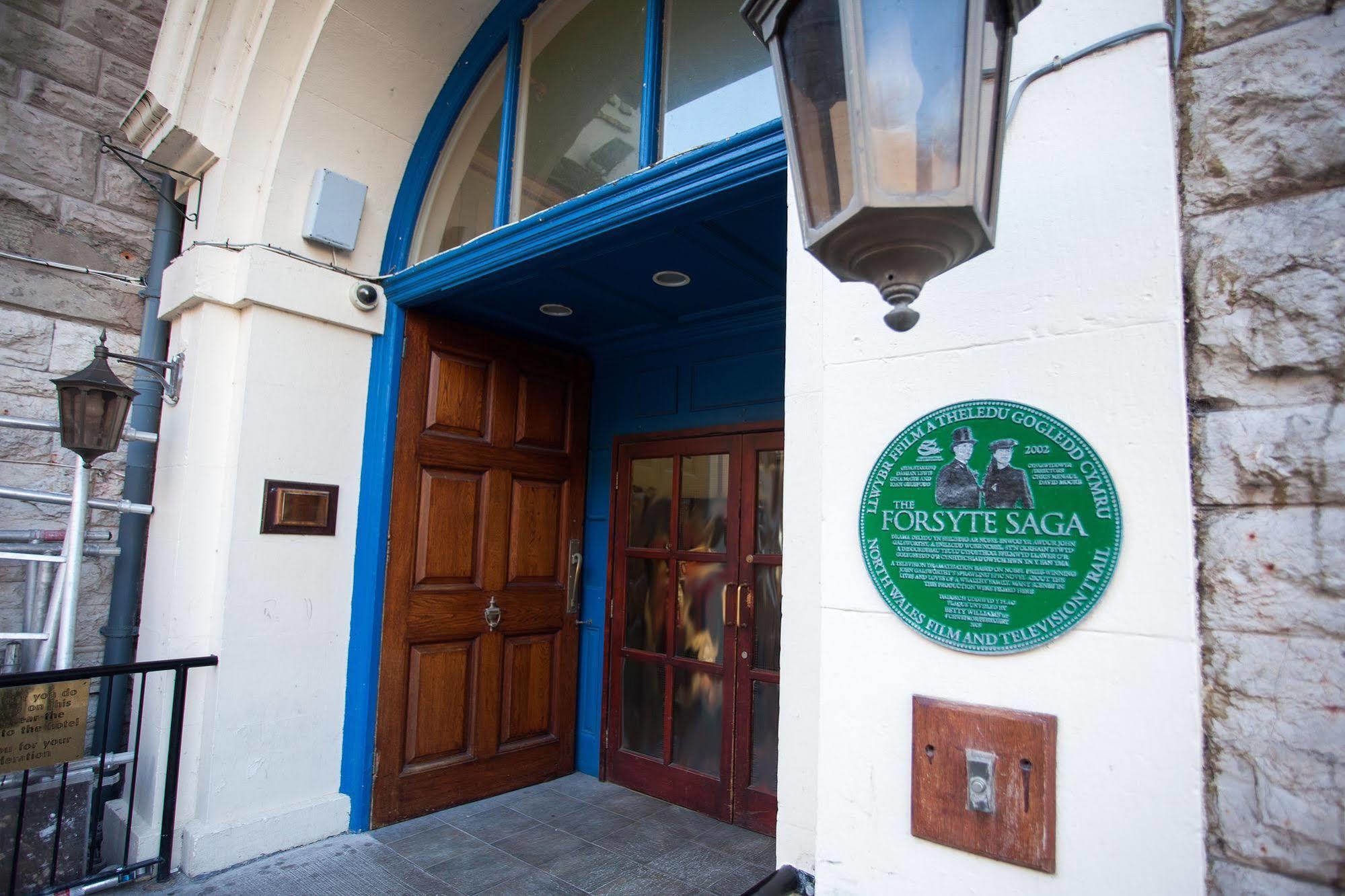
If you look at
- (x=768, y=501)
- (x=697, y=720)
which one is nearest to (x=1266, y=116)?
(x=768, y=501)

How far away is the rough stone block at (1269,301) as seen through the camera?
1.16 metres

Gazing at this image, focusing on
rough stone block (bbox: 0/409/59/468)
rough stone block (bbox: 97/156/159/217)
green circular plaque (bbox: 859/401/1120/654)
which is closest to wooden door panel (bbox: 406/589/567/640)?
rough stone block (bbox: 0/409/59/468)

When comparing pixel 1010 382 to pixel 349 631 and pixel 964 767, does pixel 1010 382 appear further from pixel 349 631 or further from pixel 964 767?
pixel 349 631

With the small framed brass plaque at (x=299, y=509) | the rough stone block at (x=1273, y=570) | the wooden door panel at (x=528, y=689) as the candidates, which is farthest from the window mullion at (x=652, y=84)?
the wooden door panel at (x=528, y=689)

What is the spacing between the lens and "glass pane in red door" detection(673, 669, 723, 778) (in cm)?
383

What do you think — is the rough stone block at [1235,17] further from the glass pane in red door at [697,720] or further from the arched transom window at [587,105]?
the glass pane in red door at [697,720]

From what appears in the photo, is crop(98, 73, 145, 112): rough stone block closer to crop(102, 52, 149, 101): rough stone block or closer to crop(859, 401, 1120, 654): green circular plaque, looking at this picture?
crop(102, 52, 149, 101): rough stone block

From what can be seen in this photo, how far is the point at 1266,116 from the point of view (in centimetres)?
125

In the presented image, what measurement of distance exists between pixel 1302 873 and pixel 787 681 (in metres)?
1.02

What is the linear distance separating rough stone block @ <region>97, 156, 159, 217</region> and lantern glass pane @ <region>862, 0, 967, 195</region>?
13.8ft

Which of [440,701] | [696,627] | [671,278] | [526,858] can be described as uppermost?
[671,278]

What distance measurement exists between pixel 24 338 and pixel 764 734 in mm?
4132

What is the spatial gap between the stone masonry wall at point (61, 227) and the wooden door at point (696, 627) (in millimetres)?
2759

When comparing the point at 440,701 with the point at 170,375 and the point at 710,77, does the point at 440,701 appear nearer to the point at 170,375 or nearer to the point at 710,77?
the point at 170,375
